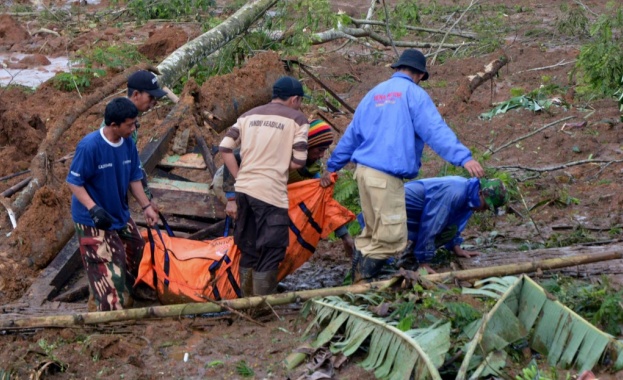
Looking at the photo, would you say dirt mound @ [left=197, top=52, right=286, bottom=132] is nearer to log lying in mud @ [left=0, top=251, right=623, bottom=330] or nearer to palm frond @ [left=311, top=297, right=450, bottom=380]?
log lying in mud @ [left=0, top=251, right=623, bottom=330]

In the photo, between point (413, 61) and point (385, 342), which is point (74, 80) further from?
point (385, 342)

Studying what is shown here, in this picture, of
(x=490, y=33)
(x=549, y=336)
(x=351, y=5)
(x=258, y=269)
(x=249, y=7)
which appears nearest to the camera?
(x=549, y=336)

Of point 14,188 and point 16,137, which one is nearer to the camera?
point 14,188

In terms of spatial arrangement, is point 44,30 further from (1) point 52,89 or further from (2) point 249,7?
(2) point 249,7

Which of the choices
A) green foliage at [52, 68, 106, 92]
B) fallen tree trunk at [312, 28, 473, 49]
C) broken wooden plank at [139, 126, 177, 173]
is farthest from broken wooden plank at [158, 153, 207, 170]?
fallen tree trunk at [312, 28, 473, 49]

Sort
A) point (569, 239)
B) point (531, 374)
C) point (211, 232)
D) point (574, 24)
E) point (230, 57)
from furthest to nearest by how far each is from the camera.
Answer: point (574, 24)
point (230, 57)
point (211, 232)
point (569, 239)
point (531, 374)

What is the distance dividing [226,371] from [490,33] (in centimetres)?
1111

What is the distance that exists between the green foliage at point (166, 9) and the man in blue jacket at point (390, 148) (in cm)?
1181

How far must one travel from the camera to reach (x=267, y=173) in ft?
19.2

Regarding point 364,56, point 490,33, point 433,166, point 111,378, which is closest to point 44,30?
point 364,56

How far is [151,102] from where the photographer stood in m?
6.03

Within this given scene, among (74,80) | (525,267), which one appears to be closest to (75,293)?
(525,267)

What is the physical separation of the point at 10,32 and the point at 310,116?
986 cm

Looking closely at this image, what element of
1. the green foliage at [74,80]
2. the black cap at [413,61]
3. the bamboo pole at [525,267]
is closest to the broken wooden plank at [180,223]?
the black cap at [413,61]
